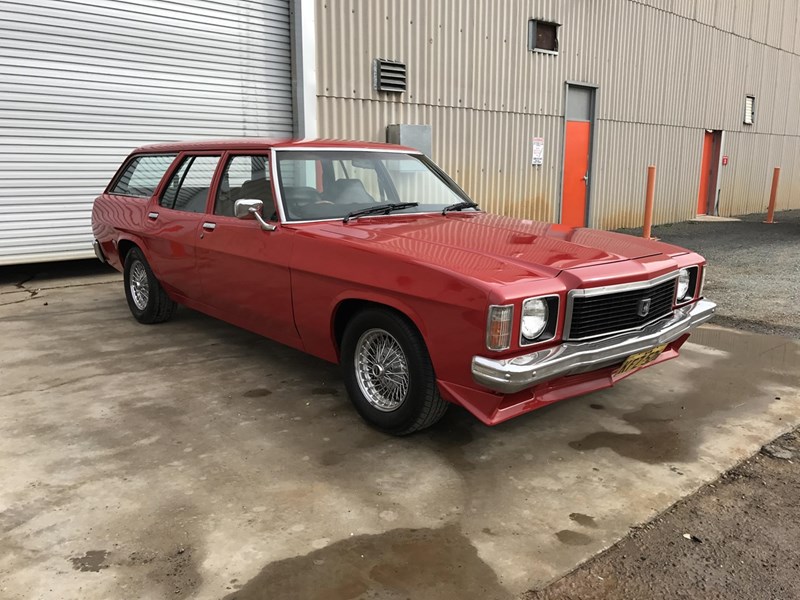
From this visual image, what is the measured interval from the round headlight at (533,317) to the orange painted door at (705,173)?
15.4 metres

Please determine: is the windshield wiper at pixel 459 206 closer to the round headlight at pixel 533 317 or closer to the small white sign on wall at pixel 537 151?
the round headlight at pixel 533 317

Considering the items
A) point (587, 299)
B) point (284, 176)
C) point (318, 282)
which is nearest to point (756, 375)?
point (587, 299)

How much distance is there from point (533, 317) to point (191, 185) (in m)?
3.16

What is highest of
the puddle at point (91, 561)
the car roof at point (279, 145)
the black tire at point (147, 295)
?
the car roof at point (279, 145)

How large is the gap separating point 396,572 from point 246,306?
242 centimetres

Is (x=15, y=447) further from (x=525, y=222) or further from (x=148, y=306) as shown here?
(x=525, y=222)

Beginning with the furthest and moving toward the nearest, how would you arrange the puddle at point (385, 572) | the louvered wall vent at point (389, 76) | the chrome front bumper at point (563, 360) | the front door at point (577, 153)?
the front door at point (577, 153)
the louvered wall vent at point (389, 76)
the chrome front bumper at point (563, 360)
the puddle at point (385, 572)

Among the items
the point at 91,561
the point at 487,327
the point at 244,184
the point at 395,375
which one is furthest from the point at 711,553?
the point at 244,184

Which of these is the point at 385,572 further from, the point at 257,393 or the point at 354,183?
the point at 354,183

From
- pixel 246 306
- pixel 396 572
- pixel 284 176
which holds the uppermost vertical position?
pixel 284 176

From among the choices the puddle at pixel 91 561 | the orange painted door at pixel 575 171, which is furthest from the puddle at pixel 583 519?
the orange painted door at pixel 575 171

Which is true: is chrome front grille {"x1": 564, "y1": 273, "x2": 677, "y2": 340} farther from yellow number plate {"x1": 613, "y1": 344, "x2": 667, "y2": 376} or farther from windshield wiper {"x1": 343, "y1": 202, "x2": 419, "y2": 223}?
windshield wiper {"x1": 343, "y1": 202, "x2": 419, "y2": 223}

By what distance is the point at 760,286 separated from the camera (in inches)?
302

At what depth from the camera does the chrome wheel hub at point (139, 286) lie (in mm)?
5699
